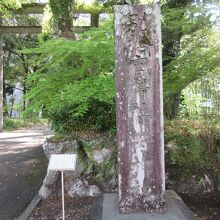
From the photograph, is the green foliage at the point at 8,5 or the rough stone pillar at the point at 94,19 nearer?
the green foliage at the point at 8,5

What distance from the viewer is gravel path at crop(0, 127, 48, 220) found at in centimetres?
604

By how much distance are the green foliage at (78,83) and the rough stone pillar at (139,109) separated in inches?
76.3

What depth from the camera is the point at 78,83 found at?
6.69 m

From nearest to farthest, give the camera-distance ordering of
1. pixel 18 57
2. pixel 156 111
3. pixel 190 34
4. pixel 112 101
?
pixel 156 111, pixel 112 101, pixel 190 34, pixel 18 57

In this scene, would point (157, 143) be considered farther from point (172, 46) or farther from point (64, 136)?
point (172, 46)

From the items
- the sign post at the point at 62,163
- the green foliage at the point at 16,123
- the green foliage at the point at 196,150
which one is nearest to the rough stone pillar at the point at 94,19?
the green foliage at the point at 196,150

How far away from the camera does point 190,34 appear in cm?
852

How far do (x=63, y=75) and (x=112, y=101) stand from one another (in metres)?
1.16

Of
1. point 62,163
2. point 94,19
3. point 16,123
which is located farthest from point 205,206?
point 16,123

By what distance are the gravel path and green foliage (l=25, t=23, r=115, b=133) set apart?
4.41 feet

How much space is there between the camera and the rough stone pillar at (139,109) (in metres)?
4.31

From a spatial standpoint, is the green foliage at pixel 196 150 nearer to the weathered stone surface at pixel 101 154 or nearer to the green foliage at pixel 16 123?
the weathered stone surface at pixel 101 154

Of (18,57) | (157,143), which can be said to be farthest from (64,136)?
(18,57)

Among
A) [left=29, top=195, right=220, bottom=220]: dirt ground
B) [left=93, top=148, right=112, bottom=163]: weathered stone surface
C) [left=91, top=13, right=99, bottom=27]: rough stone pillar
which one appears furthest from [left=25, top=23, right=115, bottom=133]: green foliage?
[left=91, top=13, right=99, bottom=27]: rough stone pillar
